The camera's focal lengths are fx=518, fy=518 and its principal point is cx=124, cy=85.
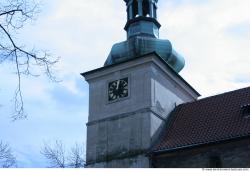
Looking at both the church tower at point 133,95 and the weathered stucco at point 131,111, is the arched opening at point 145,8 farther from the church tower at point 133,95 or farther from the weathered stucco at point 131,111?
the weathered stucco at point 131,111

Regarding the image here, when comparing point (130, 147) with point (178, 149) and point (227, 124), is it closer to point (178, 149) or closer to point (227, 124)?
point (178, 149)

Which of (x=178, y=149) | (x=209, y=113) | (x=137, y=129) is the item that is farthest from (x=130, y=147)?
(x=209, y=113)

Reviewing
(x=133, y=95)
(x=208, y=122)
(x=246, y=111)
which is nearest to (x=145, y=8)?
(x=133, y=95)

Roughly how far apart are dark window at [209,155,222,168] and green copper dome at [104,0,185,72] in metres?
5.92

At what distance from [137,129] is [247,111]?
13.6 ft

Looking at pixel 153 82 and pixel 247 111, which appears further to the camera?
pixel 153 82

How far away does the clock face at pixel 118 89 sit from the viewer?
2098cm

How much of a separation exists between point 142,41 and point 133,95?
2702 millimetres

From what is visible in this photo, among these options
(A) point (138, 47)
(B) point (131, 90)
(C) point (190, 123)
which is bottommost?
(C) point (190, 123)

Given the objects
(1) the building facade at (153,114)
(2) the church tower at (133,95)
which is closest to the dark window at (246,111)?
(1) the building facade at (153,114)

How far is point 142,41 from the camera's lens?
22.1 metres

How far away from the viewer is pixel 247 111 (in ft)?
61.1

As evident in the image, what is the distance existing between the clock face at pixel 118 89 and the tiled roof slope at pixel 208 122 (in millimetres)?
2280

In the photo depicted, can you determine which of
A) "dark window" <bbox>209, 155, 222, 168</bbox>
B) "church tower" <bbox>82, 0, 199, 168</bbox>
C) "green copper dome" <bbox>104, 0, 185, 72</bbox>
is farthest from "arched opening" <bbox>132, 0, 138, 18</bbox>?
"dark window" <bbox>209, 155, 222, 168</bbox>
